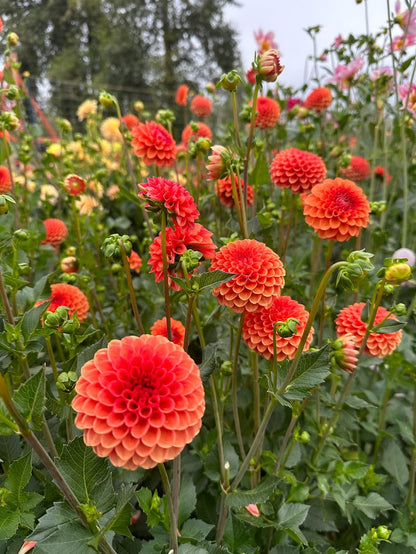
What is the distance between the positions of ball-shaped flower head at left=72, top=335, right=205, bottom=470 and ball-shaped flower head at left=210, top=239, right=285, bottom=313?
0.76ft

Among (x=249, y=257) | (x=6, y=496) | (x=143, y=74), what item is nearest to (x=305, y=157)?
(x=249, y=257)

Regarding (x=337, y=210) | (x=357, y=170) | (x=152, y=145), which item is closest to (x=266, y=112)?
(x=357, y=170)

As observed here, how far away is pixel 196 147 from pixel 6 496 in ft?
3.18

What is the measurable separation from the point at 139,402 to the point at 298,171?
0.87 metres

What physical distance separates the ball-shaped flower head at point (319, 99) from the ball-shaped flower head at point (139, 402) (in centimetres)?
176

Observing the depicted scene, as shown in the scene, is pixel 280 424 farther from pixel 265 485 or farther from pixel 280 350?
pixel 280 350

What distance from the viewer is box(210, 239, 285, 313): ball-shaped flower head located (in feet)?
2.53

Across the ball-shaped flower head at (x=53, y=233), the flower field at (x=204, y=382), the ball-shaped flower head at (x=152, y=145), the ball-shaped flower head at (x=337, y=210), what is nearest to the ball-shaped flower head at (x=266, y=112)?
the flower field at (x=204, y=382)

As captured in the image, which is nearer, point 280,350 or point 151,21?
point 280,350

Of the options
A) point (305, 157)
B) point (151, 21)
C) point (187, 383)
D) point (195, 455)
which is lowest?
point (195, 455)

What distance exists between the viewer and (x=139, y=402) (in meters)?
0.54

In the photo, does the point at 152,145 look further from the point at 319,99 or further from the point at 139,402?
the point at 319,99

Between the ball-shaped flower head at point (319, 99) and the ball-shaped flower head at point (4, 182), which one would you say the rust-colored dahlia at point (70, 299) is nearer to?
the ball-shaped flower head at point (4, 182)

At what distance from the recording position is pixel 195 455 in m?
1.20
